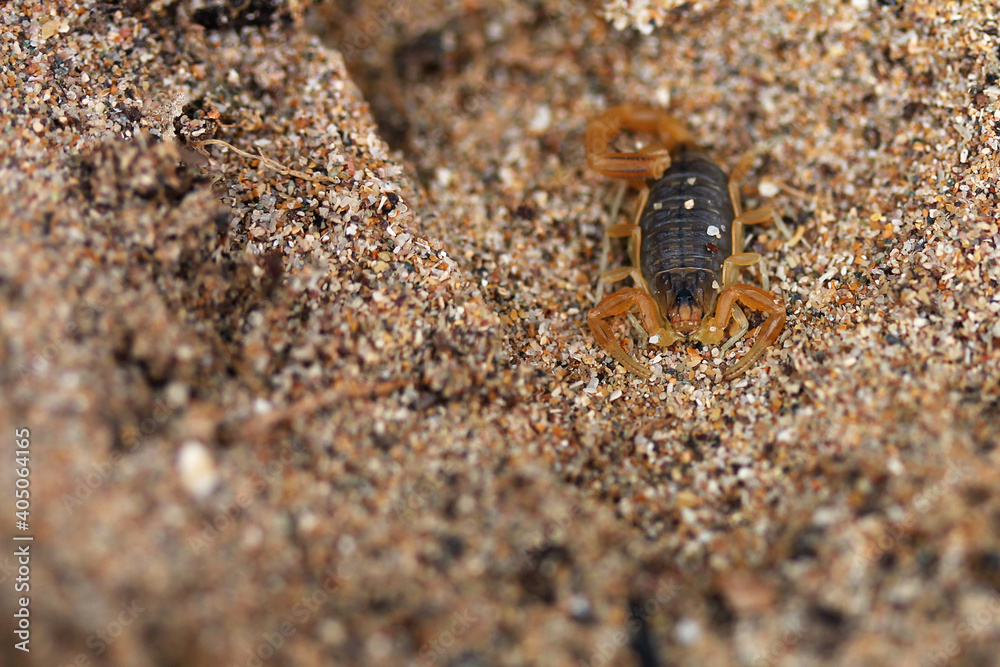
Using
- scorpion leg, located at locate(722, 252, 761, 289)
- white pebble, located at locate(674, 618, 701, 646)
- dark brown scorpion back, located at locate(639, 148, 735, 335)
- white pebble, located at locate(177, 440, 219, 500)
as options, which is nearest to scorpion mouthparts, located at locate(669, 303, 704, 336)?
dark brown scorpion back, located at locate(639, 148, 735, 335)

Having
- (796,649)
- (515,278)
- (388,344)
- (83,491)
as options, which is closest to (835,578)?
(796,649)

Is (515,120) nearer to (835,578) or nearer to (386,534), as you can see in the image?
(386,534)

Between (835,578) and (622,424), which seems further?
(622,424)

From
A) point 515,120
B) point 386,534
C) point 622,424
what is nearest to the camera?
point 386,534

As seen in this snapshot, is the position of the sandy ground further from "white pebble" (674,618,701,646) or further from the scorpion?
the scorpion

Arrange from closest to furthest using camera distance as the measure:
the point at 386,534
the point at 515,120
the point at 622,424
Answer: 1. the point at 386,534
2. the point at 622,424
3. the point at 515,120

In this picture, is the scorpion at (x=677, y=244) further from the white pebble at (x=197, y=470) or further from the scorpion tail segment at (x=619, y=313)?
the white pebble at (x=197, y=470)

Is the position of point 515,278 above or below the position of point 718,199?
below

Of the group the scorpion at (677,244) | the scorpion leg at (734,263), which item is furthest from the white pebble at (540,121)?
the scorpion leg at (734,263)

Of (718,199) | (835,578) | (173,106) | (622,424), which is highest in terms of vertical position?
(173,106)
